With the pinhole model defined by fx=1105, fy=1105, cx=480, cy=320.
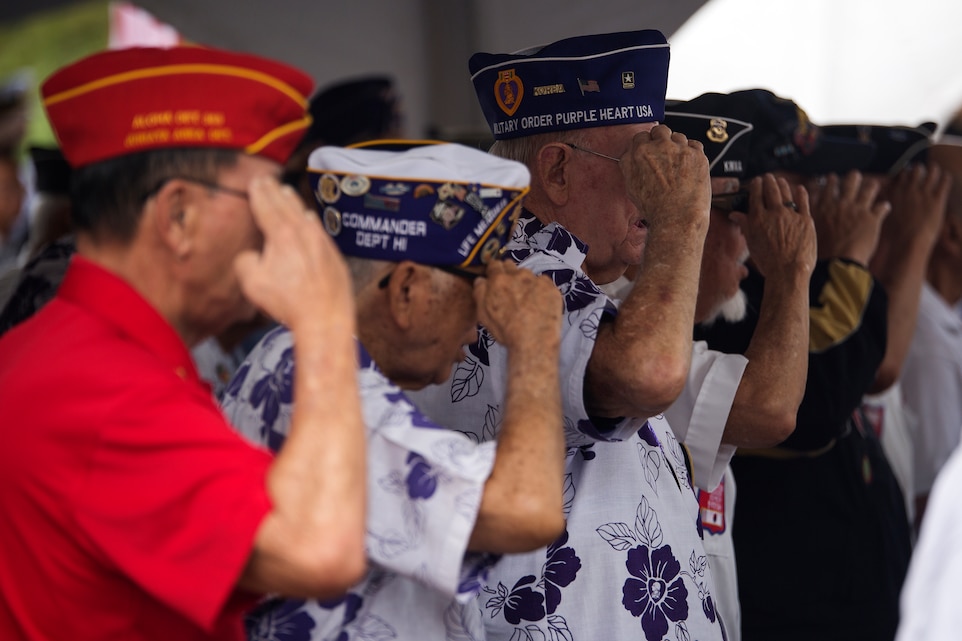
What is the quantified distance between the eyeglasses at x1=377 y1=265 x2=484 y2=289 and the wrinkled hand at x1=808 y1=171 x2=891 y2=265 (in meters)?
1.70

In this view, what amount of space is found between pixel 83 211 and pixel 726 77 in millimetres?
1872

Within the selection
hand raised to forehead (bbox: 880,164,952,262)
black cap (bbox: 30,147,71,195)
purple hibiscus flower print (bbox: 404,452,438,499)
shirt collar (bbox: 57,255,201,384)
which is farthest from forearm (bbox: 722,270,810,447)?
black cap (bbox: 30,147,71,195)

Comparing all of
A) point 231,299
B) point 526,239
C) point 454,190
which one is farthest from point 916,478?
point 231,299

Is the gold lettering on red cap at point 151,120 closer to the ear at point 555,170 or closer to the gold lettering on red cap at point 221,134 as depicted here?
the gold lettering on red cap at point 221,134

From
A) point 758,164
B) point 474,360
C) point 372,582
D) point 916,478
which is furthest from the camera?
point 916,478

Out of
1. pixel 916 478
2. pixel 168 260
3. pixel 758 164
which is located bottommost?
pixel 916 478

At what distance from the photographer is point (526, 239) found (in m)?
2.21

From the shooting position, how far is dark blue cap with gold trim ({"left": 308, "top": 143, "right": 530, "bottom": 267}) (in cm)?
161

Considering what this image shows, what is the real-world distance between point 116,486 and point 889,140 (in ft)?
9.58

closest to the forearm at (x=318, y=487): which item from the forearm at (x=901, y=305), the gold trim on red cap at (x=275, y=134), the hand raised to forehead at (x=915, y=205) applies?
the gold trim on red cap at (x=275, y=134)

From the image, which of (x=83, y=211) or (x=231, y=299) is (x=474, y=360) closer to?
(x=231, y=299)

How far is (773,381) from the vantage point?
2.35 metres

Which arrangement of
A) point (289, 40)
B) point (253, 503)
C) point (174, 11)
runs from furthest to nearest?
point (289, 40) < point (174, 11) < point (253, 503)

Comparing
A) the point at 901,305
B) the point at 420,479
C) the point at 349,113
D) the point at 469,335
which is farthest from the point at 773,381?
the point at 349,113
